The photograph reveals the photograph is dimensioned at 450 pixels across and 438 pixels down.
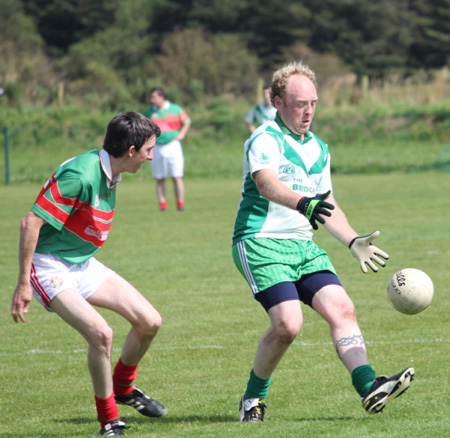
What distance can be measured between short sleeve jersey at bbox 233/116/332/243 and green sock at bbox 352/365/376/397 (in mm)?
909

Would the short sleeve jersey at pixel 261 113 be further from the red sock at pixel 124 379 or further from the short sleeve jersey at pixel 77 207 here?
the short sleeve jersey at pixel 77 207

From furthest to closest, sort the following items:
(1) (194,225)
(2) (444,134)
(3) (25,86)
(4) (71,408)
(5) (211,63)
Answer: (5) (211,63)
(3) (25,86)
(2) (444,134)
(1) (194,225)
(4) (71,408)

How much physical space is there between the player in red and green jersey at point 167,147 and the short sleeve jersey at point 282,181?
12.0m

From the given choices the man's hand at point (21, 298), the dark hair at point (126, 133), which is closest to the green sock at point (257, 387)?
the man's hand at point (21, 298)

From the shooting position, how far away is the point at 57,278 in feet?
17.2

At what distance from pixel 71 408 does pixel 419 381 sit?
2.26 meters

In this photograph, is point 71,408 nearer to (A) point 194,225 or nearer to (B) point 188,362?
(B) point 188,362

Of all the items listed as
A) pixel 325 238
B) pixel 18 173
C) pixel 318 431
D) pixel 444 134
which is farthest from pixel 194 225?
pixel 444 134

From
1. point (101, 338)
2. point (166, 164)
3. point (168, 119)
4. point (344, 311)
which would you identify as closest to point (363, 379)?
point (344, 311)

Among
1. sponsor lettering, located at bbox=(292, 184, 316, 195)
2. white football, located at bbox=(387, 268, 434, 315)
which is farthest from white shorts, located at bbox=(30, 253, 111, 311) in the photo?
white football, located at bbox=(387, 268, 434, 315)

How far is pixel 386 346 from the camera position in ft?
23.7

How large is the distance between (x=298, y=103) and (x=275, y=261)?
3.01 ft

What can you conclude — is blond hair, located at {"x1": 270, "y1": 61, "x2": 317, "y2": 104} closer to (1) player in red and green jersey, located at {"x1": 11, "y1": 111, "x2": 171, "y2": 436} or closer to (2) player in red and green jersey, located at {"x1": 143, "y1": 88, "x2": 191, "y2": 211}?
(1) player in red and green jersey, located at {"x1": 11, "y1": 111, "x2": 171, "y2": 436}

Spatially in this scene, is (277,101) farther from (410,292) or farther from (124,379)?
(124,379)
